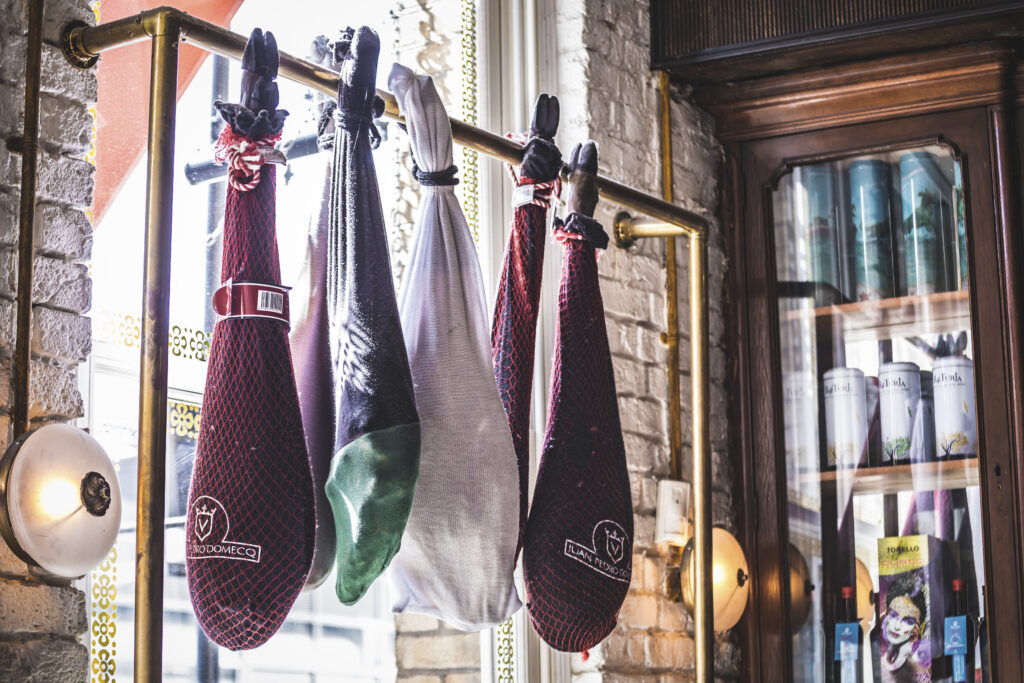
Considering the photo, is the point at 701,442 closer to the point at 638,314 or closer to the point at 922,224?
the point at 638,314

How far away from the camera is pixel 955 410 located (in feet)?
8.58

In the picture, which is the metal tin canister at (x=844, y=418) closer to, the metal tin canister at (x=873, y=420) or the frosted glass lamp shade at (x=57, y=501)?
the metal tin canister at (x=873, y=420)

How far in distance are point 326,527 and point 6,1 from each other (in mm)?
749

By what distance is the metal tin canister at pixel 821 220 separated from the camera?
278 cm

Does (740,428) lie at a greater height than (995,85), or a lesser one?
lesser

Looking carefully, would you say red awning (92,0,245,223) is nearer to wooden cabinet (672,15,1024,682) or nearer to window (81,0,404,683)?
window (81,0,404,683)

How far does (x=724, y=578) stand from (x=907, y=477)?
1.58 ft

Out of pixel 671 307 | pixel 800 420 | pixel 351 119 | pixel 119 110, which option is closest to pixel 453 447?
pixel 351 119

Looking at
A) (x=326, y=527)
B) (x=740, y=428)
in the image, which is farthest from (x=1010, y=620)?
(x=326, y=527)

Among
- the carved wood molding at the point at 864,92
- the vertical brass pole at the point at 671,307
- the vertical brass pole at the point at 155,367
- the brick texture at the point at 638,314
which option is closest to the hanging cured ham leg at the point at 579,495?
the vertical brass pole at the point at 155,367

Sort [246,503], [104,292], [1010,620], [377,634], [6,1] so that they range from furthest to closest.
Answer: [1010,620]
[377,634]
[104,292]
[6,1]
[246,503]

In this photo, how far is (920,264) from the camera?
8.85 feet

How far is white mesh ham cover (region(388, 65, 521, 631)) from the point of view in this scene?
138 centimetres

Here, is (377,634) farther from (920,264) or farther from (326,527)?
(920,264)
